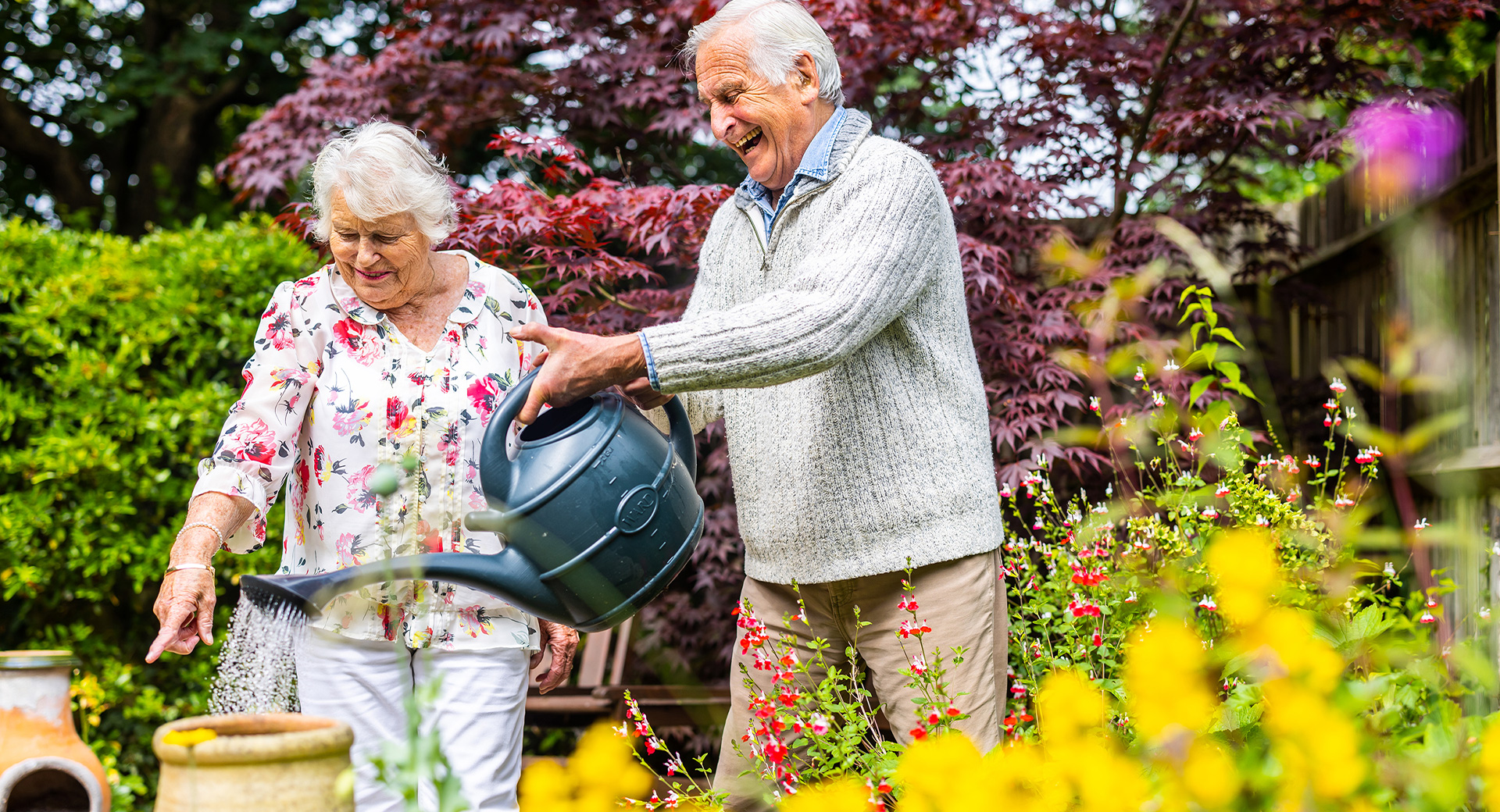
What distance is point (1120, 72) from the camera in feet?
10.7

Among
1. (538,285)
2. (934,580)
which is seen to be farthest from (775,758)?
(538,285)

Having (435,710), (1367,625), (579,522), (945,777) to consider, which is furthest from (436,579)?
(1367,625)

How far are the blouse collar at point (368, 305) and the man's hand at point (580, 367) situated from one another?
46 centimetres

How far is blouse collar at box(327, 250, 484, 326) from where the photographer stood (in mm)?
1665

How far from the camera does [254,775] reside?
2.43 ft

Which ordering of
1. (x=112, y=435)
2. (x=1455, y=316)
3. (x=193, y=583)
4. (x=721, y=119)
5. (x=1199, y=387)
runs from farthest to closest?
(x=112, y=435) < (x=1455, y=316) < (x=1199, y=387) < (x=721, y=119) < (x=193, y=583)

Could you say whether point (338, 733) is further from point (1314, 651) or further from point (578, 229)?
point (578, 229)

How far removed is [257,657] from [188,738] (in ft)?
1.20

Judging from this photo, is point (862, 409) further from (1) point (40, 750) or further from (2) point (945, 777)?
(1) point (40, 750)

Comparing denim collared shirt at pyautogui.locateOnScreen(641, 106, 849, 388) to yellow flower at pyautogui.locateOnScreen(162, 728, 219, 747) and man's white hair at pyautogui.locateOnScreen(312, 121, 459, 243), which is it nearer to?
man's white hair at pyautogui.locateOnScreen(312, 121, 459, 243)

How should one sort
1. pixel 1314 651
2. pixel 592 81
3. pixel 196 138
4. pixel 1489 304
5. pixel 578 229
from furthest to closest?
pixel 196 138, pixel 592 81, pixel 1489 304, pixel 578 229, pixel 1314 651

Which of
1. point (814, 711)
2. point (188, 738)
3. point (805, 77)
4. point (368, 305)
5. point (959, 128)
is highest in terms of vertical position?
point (959, 128)

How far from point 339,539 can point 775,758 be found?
708mm

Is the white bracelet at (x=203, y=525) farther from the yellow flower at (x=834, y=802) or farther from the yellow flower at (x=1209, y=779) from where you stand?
the yellow flower at (x=1209, y=779)
